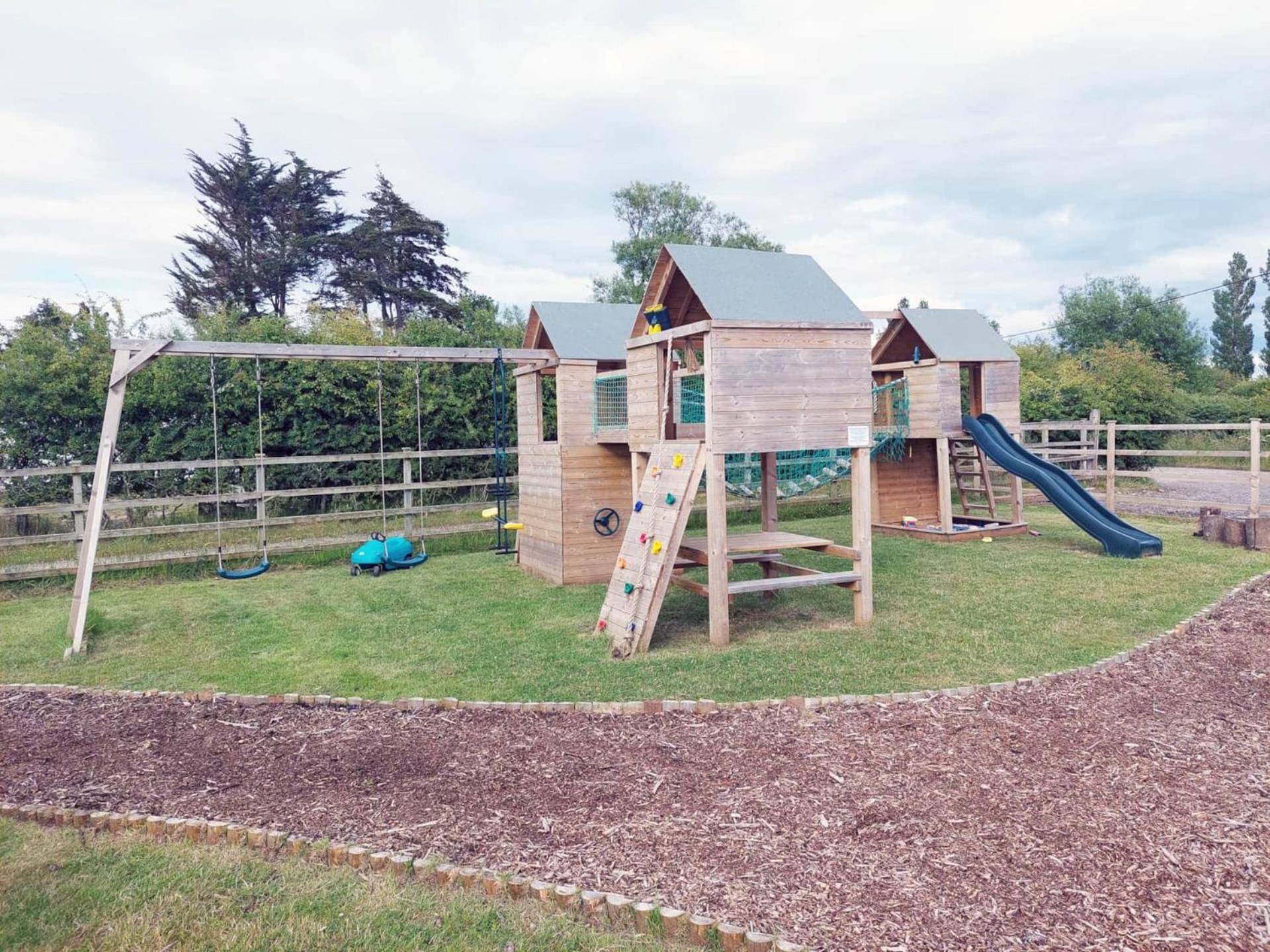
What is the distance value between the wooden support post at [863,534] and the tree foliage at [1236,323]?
5359cm

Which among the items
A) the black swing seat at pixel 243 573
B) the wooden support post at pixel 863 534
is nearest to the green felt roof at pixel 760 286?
the wooden support post at pixel 863 534

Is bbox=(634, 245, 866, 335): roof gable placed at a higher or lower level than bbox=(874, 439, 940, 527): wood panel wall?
higher

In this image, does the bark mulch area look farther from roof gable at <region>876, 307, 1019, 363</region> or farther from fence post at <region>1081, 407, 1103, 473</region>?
fence post at <region>1081, 407, 1103, 473</region>

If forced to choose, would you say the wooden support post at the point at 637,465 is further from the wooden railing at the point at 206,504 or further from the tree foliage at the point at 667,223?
the tree foliage at the point at 667,223

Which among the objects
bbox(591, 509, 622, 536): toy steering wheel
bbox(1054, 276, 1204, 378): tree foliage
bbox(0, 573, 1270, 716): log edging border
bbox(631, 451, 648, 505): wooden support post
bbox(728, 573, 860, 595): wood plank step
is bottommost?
bbox(0, 573, 1270, 716): log edging border

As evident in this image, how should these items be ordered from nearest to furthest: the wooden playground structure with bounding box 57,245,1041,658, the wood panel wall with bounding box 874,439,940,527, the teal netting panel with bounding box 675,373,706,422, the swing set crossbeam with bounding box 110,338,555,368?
1. the wooden playground structure with bounding box 57,245,1041,658
2. the swing set crossbeam with bounding box 110,338,555,368
3. the teal netting panel with bounding box 675,373,706,422
4. the wood panel wall with bounding box 874,439,940,527

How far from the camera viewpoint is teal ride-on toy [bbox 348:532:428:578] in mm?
10070

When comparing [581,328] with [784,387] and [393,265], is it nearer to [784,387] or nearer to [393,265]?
[784,387]

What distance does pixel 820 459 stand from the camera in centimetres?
1047

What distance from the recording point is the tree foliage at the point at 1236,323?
49.9m

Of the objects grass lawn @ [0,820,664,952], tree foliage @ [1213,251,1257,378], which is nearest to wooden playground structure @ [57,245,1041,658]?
grass lawn @ [0,820,664,952]

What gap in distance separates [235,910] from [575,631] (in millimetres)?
4136

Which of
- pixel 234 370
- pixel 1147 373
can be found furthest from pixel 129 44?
pixel 1147 373

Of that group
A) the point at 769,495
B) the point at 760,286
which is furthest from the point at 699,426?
the point at 760,286
